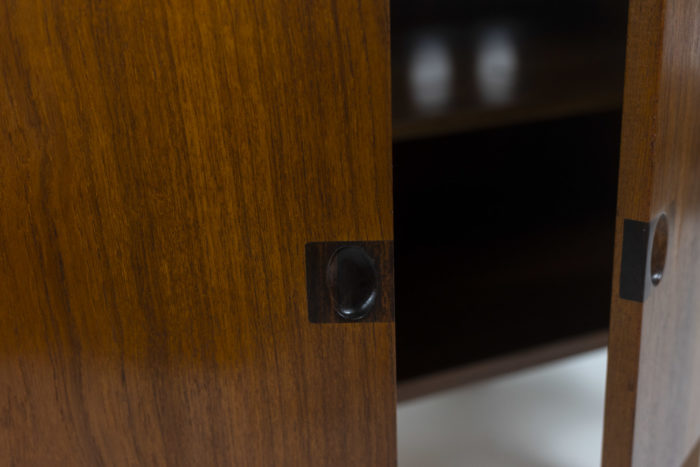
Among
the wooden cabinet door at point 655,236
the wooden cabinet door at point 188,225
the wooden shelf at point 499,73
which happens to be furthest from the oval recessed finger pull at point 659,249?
the wooden shelf at point 499,73

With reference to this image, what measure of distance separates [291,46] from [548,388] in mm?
519

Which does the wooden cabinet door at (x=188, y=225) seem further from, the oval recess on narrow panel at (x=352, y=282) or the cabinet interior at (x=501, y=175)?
the cabinet interior at (x=501, y=175)

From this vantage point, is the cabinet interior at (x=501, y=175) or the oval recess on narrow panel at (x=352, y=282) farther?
the cabinet interior at (x=501, y=175)

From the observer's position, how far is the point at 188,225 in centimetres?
35

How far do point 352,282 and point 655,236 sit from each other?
0.51 ft

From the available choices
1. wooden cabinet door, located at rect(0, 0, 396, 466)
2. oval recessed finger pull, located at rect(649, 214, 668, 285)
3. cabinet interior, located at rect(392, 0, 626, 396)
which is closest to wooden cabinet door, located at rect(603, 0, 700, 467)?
oval recessed finger pull, located at rect(649, 214, 668, 285)

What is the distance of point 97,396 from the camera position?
0.38m

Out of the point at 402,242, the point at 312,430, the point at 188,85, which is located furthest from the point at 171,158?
the point at 402,242

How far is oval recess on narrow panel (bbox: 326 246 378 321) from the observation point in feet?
1.17

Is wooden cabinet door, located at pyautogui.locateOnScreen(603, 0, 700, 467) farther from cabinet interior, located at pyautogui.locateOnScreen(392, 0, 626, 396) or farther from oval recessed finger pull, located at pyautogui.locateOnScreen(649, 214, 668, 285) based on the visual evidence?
cabinet interior, located at pyautogui.locateOnScreen(392, 0, 626, 396)

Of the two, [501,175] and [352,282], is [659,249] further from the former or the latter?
[501,175]

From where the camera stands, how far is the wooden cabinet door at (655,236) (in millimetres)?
346

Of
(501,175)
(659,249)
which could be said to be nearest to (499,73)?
(501,175)

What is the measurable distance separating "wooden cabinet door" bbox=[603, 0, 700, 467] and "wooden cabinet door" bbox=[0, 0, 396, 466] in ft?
0.40
